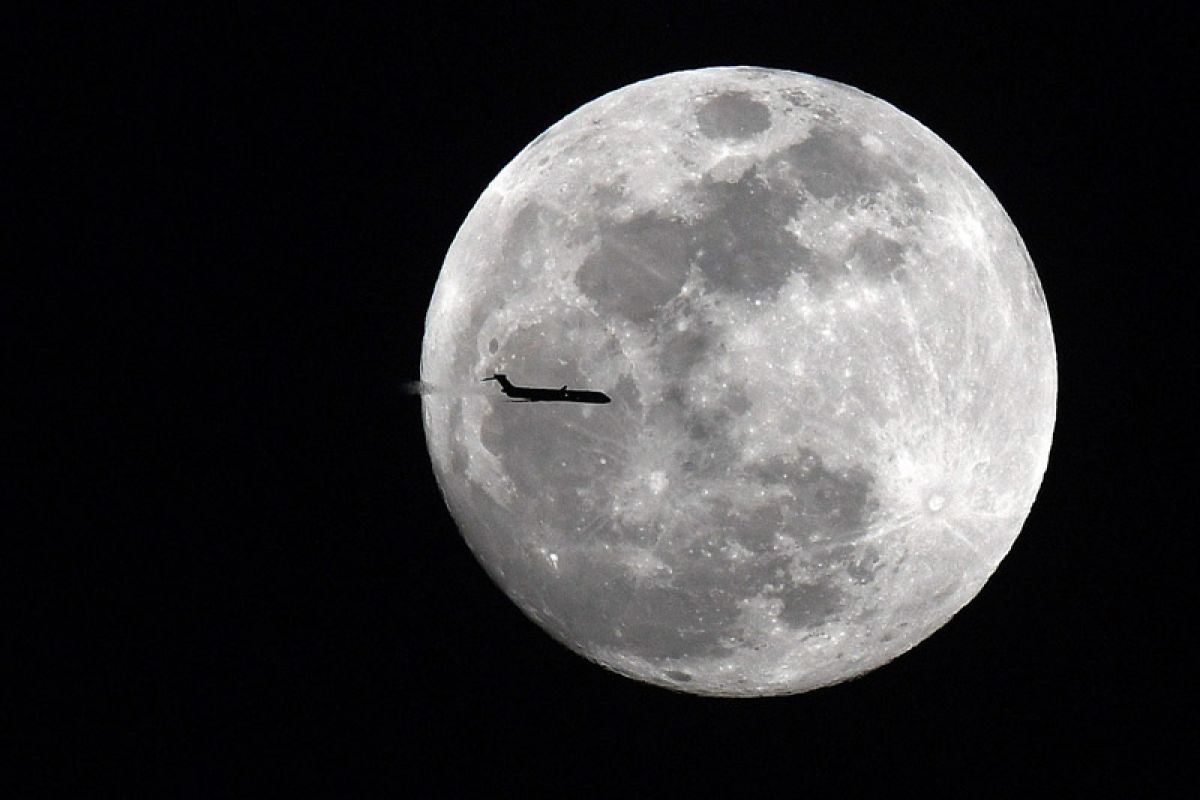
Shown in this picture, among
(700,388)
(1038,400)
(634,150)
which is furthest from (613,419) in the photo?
(1038,400)

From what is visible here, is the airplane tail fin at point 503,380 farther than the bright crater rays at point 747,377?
Yes

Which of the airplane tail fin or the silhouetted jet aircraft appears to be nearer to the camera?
the silhouetted jet aircraft

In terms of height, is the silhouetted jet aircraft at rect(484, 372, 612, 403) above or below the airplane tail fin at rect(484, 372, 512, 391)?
below

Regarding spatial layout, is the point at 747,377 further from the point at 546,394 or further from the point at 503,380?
the point at 503,380

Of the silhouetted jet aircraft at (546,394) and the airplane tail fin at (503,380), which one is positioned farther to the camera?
the airplane tail fin at (503,380)

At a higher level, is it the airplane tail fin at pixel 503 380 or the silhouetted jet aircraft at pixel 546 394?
the airplane tail fin at pixel 503 380
